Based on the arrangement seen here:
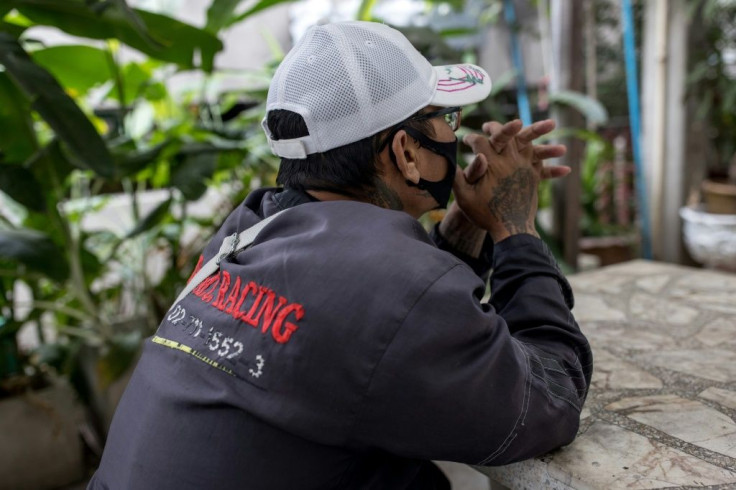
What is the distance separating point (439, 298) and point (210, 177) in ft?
5.35

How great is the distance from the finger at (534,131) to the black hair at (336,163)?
1.04 feet

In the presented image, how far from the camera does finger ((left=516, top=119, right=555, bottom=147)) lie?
1429 mm

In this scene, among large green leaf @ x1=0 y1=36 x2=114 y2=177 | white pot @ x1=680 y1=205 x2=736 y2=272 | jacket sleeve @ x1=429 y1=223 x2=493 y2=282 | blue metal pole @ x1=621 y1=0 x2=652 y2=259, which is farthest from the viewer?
white pot @ x1=680 y1=205 x2=736 y2=272

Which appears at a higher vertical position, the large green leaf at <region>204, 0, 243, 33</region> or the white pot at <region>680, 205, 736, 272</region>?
the large green leaf at <region>204, 0, 243, 33</region>

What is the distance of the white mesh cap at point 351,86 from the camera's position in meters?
1.15

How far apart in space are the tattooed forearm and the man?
70 mm

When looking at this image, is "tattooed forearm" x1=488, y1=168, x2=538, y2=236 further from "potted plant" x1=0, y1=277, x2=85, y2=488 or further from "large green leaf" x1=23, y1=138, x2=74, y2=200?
"potted plant" x1=0, y1=277, x2=85, y2=488

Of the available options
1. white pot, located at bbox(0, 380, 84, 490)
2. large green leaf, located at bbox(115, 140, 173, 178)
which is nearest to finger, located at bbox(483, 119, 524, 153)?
large green leaf, located at bbox(115, 140, 173, 178)

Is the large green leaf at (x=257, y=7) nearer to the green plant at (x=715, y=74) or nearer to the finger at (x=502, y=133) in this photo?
the finger at (x=502, y=133)

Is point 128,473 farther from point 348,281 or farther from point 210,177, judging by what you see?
point 210,177

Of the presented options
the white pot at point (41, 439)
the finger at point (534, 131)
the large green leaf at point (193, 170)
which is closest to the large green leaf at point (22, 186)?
the large green leaf at point (193, 170)

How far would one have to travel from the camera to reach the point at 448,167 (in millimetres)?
1306

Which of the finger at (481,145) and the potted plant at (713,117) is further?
the potted plant at (713,117)

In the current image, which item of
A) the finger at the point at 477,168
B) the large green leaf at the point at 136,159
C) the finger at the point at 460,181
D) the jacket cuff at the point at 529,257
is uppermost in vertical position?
the finger at the point at 477,168
